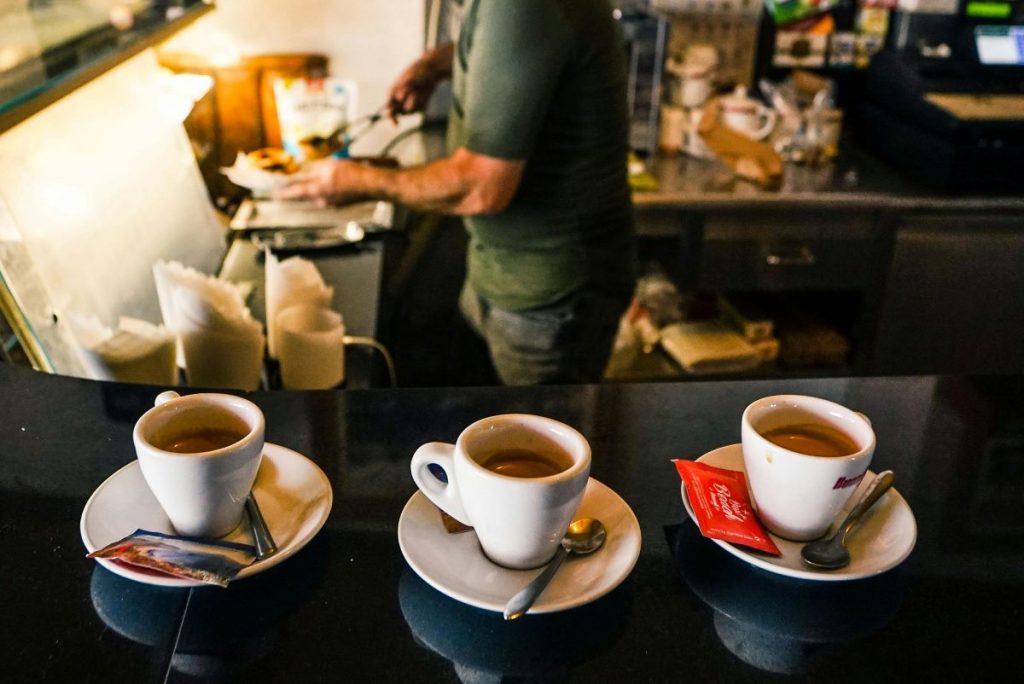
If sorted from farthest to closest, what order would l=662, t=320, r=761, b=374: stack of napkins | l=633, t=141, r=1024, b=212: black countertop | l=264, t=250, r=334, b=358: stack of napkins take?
1. l=662, t=320, r=761, b=374: stack of napkins
2. l=633, t=141, r=1024, b=212: black countertop
3. l=264, t=250, r=334, b=358: stack of napkins

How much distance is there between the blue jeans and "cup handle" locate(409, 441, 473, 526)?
3.27 ft

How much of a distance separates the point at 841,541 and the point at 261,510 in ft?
1.50

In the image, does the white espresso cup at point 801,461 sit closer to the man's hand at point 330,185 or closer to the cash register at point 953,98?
the man's hand at point 330,185

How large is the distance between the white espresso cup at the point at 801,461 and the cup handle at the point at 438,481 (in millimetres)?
233

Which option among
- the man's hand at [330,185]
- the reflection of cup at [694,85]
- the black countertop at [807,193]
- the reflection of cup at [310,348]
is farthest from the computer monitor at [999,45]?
the reflection of cup at [310,348]

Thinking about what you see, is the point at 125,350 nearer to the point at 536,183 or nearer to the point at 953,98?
the point at 536,183

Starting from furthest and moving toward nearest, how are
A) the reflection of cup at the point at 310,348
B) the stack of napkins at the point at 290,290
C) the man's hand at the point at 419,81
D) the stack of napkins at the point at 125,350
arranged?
1. the man's hand at the point at 419,81
2. the stack of napkins at the point at 290,290
3. the reflection of cup at the point at 310,348
4. the stack of napkins at the point at 125,350

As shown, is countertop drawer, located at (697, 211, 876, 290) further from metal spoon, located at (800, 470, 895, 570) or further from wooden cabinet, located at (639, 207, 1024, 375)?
metal spoon, located at (800, 470, 895, 570)

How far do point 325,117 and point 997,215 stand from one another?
1605 mm

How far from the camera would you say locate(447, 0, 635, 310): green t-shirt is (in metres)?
1.39

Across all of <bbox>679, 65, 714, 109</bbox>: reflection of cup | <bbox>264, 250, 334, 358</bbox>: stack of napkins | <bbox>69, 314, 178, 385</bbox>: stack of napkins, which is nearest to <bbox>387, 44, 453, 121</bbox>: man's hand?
<bbox>679, 65, 714, 109</bbox>: reflection of cup

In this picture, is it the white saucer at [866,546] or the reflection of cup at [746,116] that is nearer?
the white saucer at [866,546]

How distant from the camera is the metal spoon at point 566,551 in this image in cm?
64

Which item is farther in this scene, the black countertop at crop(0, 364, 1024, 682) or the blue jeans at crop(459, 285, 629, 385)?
the blue jeans at crop(459, 285, 629, 385)
